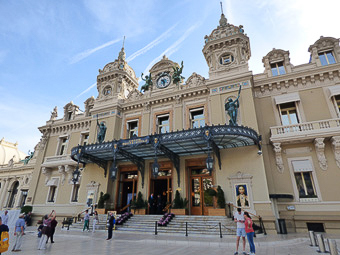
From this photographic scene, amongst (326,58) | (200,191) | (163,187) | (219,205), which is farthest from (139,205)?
(326,58)

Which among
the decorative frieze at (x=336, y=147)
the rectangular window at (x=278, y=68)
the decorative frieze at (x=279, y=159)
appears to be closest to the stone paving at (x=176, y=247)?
the decorative frieze at (x=279, y=159)

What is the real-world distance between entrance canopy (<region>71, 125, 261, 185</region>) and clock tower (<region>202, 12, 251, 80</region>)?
6.42 metres

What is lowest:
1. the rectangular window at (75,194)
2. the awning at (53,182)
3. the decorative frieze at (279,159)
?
the rectangular window at (75,194)

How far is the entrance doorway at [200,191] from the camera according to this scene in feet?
51.2

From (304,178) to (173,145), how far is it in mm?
9793

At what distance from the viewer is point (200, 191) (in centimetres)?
1638

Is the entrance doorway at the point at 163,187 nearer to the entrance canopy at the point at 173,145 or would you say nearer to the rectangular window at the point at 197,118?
the entrance canopy at the point at 173,145

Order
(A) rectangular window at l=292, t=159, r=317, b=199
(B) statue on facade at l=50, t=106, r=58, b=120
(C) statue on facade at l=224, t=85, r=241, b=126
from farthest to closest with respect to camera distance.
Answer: (B) statue on facade at l=50, t=106, r=58, b=120, (C) statue on facade at l=224, t=85, r=241, b=126, (A) rectangular window at l=292, t=159, r=317, b=199

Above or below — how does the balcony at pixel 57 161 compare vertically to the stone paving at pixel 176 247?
above

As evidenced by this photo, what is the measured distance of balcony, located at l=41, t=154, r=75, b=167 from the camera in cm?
2275

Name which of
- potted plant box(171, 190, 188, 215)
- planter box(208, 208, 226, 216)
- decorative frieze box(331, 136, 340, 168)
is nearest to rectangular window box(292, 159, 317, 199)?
decorative frieze box(331, 136, 340, 168)

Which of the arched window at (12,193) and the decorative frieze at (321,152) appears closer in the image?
the decorative frieze at (321,152)

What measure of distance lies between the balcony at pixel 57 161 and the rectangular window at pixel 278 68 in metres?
22.5

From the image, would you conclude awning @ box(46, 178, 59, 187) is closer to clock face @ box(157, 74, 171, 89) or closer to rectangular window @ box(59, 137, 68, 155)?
rectangular window @ box(59, 137, 68, 155)
